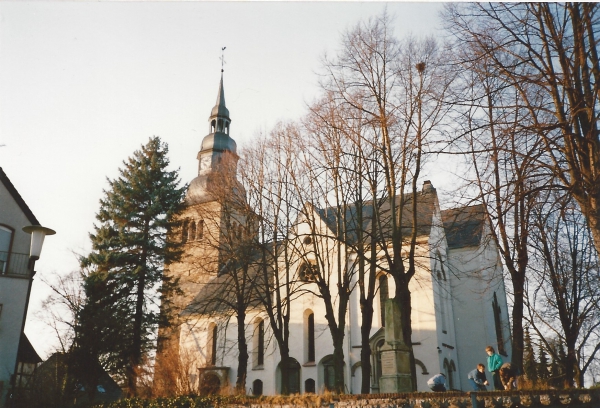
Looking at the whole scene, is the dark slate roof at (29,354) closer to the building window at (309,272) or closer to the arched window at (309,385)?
the building window at (309,272)

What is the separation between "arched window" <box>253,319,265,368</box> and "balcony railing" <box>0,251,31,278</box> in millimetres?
16547

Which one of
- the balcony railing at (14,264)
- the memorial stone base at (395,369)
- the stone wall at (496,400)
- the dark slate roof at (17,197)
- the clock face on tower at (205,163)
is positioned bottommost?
the stone wall at (496,400)

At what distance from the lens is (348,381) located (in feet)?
91.5

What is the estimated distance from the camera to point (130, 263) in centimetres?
2400

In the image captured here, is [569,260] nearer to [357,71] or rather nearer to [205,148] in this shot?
[357,71]

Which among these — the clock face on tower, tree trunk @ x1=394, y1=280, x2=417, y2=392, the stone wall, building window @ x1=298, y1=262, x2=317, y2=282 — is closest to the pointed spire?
the clock face on tower

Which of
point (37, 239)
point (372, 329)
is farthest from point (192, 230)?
point (37, 239)

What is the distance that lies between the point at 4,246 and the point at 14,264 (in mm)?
1103

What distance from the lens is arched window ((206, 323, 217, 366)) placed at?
3375cm

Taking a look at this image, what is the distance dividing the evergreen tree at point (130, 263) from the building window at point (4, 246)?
403cm

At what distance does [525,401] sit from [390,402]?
8.37ft

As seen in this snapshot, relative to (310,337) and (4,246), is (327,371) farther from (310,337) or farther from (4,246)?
(4,246)

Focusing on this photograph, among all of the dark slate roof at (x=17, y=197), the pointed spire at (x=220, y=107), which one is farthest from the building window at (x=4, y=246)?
the pointed spire at (x=220, y=107)

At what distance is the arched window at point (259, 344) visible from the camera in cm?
3228
